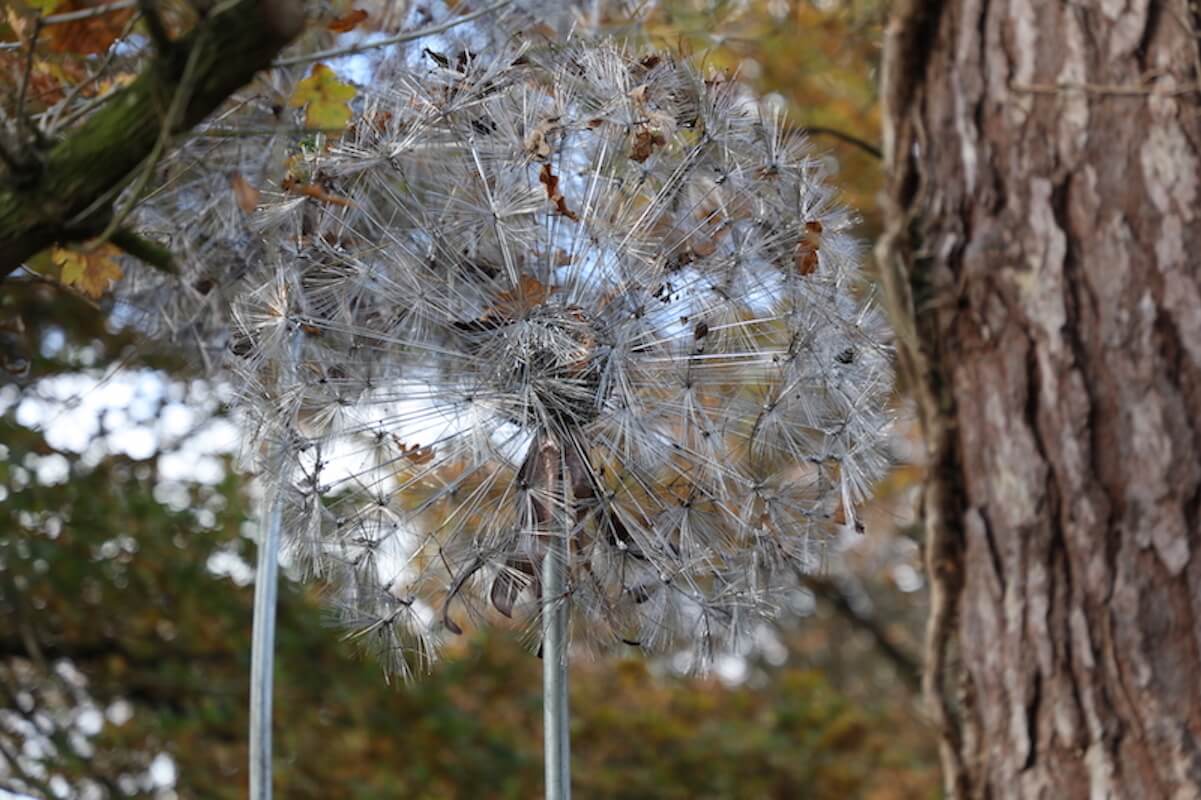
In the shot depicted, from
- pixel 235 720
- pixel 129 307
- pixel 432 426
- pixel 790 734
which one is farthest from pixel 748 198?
pixel 790 734

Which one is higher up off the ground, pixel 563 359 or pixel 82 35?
pixel 82 35

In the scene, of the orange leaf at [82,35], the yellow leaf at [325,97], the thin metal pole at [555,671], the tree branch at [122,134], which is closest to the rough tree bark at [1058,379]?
the thin metal pole at [555,671]

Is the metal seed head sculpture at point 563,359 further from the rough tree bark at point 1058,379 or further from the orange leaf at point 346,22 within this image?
the rough tree bark at point 1058,379

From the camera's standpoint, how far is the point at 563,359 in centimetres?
288

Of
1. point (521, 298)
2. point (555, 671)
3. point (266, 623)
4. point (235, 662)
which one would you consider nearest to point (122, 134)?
point (521, 298)

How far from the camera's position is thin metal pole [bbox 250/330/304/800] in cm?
306

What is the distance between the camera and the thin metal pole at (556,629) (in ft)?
8.92

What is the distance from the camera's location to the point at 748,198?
3.11m

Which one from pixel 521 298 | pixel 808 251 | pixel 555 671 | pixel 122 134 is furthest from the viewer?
pixel 808 251

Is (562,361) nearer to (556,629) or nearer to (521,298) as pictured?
(521,298)

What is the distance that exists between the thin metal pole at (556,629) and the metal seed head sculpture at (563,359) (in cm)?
1

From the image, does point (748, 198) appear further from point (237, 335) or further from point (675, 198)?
point (237, 335)

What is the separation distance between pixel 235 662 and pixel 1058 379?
20.6ft

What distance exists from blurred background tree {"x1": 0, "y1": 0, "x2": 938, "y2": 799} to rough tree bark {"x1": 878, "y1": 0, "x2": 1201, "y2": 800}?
98.6 inches
